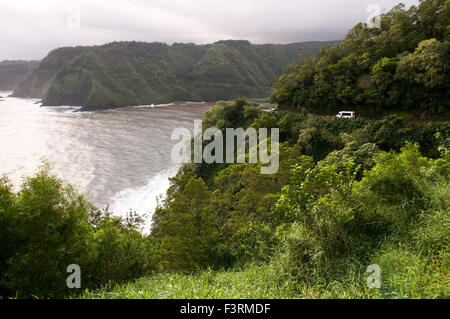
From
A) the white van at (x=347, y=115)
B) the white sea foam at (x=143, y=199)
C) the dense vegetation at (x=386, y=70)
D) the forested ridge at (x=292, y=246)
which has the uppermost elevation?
the dense vegetation at (x=386, y=70)

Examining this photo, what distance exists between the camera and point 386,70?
27844 millimetres

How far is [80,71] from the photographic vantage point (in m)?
121

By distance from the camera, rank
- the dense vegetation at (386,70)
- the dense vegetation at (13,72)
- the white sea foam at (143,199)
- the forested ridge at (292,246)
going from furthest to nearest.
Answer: the dense vegetation at (13,72) < the white sea foam at (143,199) < the dense vegetation at (386,70) < the forested ridge at (292,246)

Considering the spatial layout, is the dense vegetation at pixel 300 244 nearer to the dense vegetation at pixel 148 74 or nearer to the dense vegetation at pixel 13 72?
the dense vegetation at pixel 148 74

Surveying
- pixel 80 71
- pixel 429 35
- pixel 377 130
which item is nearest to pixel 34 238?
pixel 377 130

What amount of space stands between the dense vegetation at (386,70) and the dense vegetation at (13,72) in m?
206

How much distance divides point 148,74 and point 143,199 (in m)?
127

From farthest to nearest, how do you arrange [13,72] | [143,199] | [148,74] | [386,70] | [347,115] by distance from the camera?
[13,72], [148,74], [143,199], [386,70], [347,115]

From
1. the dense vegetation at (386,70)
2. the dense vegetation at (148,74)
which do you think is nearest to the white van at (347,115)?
the dense vegetation at (386,70)

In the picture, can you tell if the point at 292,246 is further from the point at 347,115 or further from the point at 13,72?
the point at 13,72

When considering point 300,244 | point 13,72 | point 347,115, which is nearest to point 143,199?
point 347,115

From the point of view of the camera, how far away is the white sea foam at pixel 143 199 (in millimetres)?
28278
